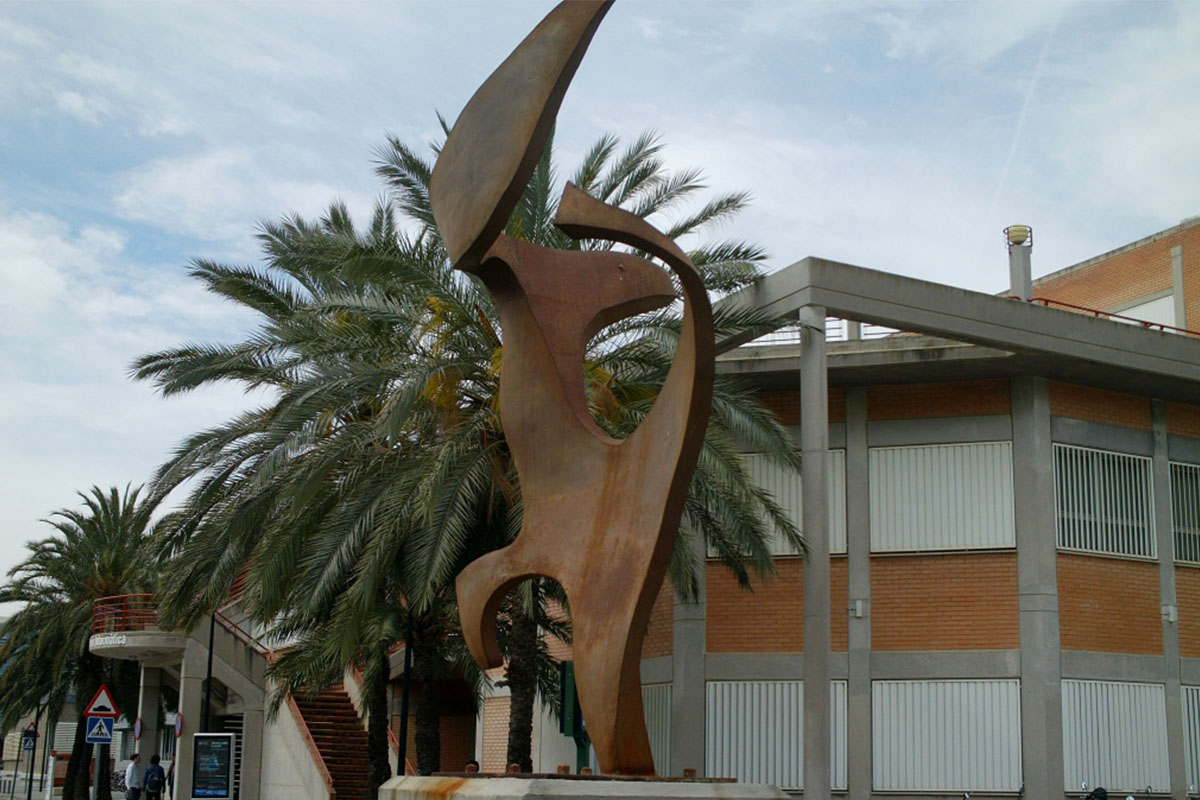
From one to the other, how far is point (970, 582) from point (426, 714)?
26.7 ft

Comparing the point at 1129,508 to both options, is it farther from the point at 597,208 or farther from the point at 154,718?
the point at 154,718

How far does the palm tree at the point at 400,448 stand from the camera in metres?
15.4

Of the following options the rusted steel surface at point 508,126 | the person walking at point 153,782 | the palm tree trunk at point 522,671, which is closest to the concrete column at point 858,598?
the palm tree trunk at point 522,671

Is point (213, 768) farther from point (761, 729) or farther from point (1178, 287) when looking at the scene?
point (1178, 287)

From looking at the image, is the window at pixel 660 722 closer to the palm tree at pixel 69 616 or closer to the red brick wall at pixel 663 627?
the red brick wall at pixel 663 627

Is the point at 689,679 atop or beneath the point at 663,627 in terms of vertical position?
beneath

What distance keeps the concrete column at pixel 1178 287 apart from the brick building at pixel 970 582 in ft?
27.5

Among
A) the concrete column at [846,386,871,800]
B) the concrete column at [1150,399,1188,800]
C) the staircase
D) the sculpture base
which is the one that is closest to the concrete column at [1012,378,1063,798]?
the concrete column at [846,386,871,800]

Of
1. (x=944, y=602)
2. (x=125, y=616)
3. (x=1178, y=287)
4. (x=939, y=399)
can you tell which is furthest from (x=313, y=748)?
(x=1178, y=287)

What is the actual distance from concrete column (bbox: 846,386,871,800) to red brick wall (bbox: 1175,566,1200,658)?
4.99m

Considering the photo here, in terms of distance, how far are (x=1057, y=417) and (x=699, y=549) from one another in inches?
227

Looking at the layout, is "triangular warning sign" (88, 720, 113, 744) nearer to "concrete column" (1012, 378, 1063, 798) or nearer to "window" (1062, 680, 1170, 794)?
"concrete column" (1012, 378, 1063, 798)

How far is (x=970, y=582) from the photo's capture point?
20.2 m

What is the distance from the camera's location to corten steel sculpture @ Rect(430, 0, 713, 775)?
9789 mm
